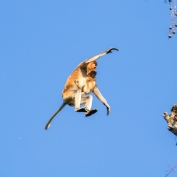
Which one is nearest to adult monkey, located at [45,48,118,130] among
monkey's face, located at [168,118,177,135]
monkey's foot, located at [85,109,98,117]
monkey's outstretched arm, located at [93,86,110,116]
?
monkey's outstretched arm, located at [93,86,110,116]

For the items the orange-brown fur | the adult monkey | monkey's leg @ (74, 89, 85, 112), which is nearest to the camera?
monkey's leg @ (74, 89, 85, 112)

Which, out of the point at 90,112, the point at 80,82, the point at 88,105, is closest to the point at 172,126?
the point at 90,112

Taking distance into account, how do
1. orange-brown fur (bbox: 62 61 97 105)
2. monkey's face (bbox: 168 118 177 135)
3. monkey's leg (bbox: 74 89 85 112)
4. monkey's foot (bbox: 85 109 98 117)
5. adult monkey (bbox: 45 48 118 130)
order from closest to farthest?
monkey's face (bbox: 168 118 177 135) → monkey's foot (bbox: 85 109 98 117) → monkey's leg (bbox: 74 89 85 112) → adult monkey (bbox: 45 48 118 130) → orange-brown fur (bbox: 62 61 97 105)

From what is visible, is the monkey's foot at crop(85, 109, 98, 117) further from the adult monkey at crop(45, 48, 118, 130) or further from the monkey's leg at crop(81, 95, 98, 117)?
the adult monkey at crop(45, 48, 118, 130)

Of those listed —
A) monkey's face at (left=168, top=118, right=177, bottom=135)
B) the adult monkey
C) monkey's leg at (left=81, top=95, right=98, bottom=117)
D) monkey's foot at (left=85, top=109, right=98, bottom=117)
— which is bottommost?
monkey's face at (left=168, top=118, right=177, bottom=135)

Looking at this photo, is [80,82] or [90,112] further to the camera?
[80,82]

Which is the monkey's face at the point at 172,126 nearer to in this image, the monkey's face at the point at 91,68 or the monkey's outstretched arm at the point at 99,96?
the monkey's outstretched arm at the point at 99,96

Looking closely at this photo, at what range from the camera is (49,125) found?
14578 millimetres

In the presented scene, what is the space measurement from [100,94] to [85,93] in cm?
40

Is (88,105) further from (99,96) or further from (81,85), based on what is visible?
(99,96)

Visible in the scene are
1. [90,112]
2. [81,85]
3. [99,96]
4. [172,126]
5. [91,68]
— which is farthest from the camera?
[99,96]

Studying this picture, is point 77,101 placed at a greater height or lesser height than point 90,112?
Answer: greater

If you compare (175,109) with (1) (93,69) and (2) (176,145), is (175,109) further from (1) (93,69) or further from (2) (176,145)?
(1) (93,69)

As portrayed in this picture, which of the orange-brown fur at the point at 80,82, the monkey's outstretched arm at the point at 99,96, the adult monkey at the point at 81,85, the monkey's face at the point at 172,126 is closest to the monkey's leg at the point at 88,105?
the adult monkey at the point at 81,85
